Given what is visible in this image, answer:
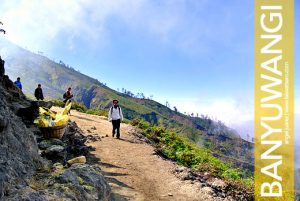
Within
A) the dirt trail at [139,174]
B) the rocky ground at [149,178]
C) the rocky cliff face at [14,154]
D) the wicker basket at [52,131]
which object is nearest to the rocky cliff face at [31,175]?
the rocky cliff face at [14,154]

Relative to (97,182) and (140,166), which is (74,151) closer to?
(140,166)

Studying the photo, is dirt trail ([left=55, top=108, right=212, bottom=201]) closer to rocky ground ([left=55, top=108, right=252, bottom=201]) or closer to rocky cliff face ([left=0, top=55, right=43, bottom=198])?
rocky ground ([left=55, top=108, right=252, bottom=201])

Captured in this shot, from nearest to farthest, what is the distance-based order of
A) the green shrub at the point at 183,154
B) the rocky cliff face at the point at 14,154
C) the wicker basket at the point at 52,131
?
the rocky cliff face at the point at 14,154 → the wicker basket at the point at 52,131 → the green shrub at the point at 183,154

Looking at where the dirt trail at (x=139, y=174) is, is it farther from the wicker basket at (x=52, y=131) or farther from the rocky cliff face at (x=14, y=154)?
the rocky cliff face at (x=14, y=154)

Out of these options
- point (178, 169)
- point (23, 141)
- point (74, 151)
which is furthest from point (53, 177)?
point (178, 169)

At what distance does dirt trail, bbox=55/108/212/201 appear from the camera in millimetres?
11039

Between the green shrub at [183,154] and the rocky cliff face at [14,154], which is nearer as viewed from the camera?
the rocky cliff face at [14,154]

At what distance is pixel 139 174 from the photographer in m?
13.1

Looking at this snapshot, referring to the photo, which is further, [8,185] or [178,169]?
[178,169]

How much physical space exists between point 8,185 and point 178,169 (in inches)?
386

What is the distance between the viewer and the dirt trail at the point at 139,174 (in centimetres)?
1104

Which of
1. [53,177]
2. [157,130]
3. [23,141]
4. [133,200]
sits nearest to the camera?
[53,177]

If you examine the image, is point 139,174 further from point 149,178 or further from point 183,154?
point 183,154

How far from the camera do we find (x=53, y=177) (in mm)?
6164
